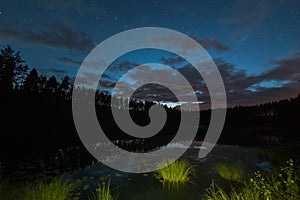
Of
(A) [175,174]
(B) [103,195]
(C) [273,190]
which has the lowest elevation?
(A) [175,174]

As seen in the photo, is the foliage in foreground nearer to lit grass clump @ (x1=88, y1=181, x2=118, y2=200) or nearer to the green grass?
the green grass

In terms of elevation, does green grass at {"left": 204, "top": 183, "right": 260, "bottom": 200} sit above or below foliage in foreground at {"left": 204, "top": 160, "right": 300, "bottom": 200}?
below

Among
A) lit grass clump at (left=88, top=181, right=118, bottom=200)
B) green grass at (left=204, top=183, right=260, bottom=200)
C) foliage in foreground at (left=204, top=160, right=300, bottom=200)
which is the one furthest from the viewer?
lit grass clump at (left=88, top=181, right=118, bottom=200)

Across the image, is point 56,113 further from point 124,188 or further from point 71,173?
point 124,188

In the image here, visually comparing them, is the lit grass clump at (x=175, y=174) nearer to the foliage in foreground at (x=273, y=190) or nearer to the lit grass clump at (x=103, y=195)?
the lit grass clump at (x=103, y=195)

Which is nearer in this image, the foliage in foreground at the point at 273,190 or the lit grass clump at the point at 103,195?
the foliage in foreground at the point at 273,190

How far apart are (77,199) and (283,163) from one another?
9679 millimetres

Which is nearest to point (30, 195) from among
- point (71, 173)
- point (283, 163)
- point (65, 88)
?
point (71, 173)

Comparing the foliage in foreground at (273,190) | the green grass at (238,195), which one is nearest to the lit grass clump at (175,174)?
the green grass at (238,195)

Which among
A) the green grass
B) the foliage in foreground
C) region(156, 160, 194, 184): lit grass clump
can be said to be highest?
the foliage in foreground

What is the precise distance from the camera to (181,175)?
21.9 ft

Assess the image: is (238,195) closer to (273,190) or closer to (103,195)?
(273,190)

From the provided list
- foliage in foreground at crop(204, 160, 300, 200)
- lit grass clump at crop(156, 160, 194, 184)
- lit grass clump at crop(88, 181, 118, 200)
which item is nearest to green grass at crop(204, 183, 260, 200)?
foliage in foreground at crop(204, 160, 300, 200)

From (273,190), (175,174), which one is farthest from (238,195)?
(175,174)
